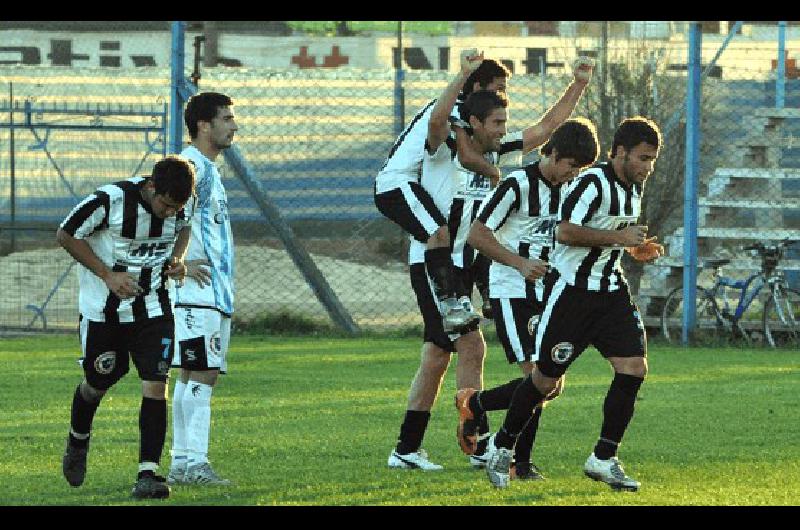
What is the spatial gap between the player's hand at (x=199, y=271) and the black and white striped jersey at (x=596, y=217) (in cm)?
174

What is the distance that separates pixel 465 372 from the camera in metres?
9.41

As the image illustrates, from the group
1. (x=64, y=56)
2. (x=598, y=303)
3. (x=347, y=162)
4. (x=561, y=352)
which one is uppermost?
(x=64, y=56)

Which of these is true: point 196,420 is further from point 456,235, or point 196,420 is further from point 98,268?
point 456,235

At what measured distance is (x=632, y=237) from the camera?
8.30 metres

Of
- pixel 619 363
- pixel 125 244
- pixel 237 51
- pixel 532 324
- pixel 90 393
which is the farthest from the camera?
pixel 237 51

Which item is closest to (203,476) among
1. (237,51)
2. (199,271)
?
(199,271)

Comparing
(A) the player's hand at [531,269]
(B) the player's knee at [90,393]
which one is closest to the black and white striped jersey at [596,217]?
(A) the player's hand at [531,269]

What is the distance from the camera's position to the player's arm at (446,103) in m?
8.84

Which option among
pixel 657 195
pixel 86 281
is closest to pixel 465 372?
pixel 86 281

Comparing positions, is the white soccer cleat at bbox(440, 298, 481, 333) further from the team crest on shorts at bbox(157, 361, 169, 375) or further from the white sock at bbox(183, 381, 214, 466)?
the team crest on shorts at bbox(157, 361, 169, 375)

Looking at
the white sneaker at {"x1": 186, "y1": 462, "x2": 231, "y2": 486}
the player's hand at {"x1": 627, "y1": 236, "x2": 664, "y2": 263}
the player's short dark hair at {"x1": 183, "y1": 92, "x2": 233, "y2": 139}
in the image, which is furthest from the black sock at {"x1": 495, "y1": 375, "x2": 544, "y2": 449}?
the player's short dark hair at {"x1": 183, "y1": 92, "x2": 233, "y2": 139}

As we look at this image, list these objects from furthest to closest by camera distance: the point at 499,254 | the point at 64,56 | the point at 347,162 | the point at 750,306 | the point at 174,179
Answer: the point at 64,56 → the point at 347,162 → the point at 750,306 → the point at 499,254 → the point at 174,179

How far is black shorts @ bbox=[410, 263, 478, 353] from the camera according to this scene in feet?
30.4

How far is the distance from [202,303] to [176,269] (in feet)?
1.54
